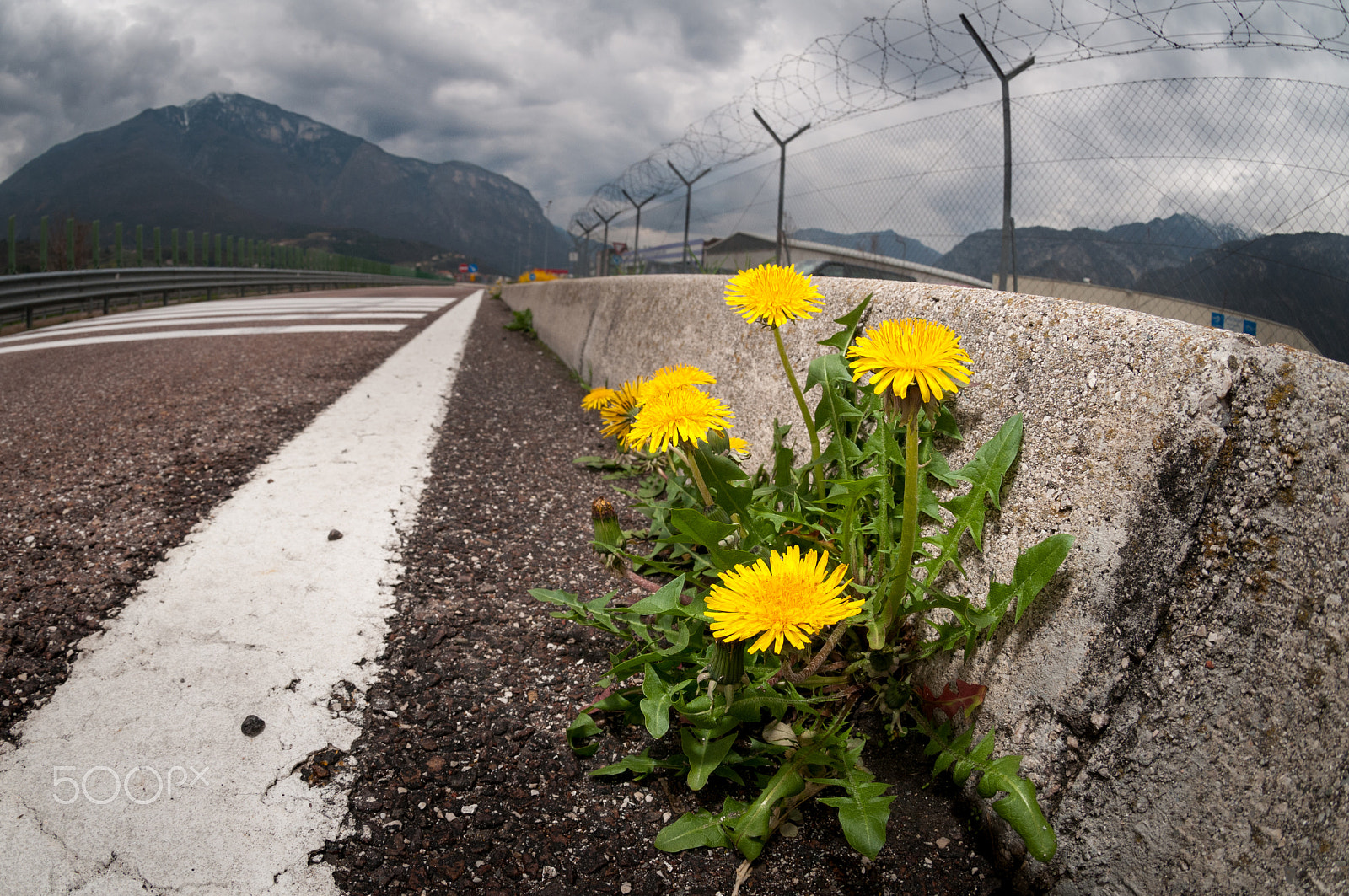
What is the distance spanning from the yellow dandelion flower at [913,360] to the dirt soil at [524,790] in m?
0.83

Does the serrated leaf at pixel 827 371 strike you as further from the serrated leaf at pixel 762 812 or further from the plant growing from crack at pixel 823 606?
the serrated leaf at pixel 762 812

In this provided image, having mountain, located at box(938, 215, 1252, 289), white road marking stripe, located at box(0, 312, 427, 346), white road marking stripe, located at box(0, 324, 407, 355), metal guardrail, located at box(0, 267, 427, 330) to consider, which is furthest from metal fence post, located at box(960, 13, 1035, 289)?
metal guardrail, located at box(0, 267, 427, 330)

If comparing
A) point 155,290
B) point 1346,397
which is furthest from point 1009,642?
point 155,290

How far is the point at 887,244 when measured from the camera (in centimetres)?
531

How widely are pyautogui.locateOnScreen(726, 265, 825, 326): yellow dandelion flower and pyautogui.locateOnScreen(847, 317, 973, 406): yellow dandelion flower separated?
0.47 m

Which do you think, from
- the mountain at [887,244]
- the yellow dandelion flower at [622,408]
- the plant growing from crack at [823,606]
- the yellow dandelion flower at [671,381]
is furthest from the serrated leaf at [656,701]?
the mountain at [887,244]

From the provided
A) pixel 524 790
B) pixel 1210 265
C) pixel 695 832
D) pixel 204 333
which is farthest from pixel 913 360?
pixel 204 333

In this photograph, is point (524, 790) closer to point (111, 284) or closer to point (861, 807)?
point (861, 807)

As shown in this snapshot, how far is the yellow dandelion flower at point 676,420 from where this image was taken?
1.64m

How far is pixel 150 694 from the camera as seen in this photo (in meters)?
1.58

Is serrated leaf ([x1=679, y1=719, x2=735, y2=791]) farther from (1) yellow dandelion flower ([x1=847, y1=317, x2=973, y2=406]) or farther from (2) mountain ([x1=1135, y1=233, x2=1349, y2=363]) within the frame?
(2) mountain ([x1=1135, y1=233, x2=1349, y2=363])

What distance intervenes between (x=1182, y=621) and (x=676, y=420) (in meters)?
1.04

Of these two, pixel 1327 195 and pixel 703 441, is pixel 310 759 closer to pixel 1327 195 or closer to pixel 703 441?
pixel 703 441

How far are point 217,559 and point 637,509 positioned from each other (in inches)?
53.6
